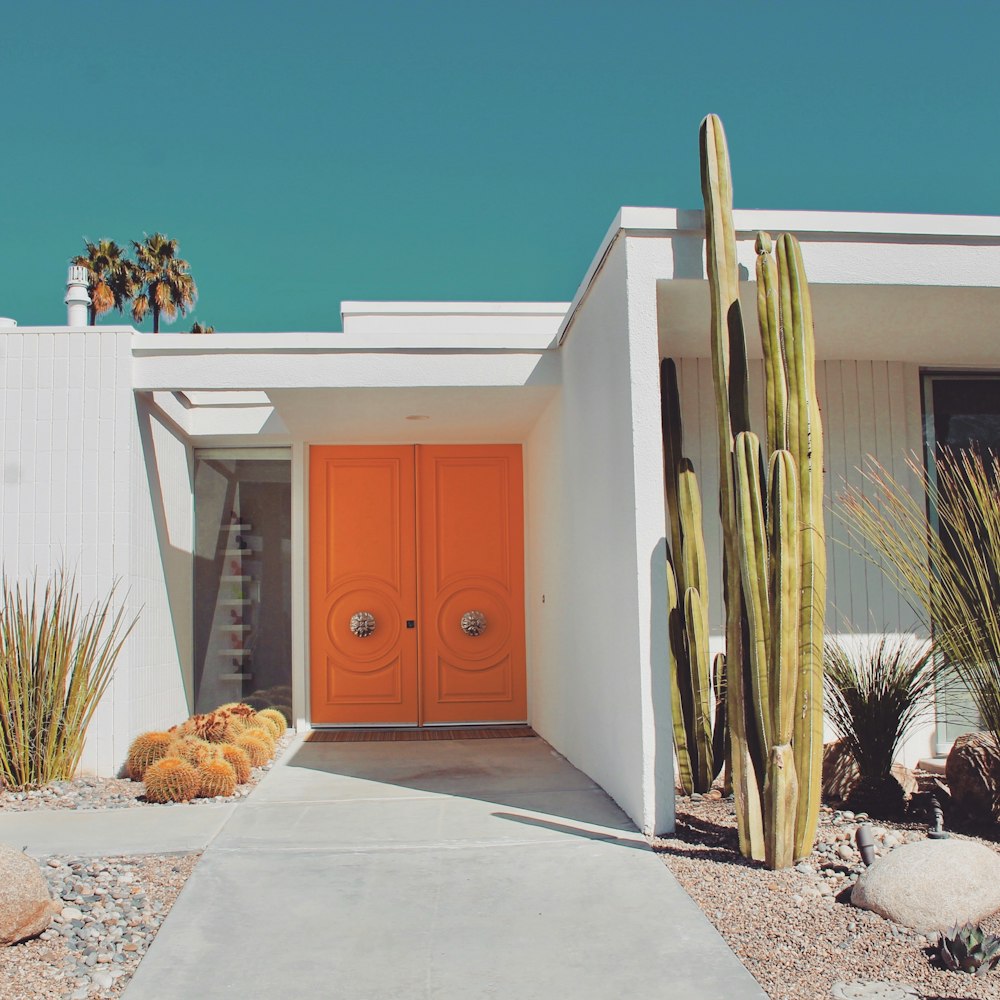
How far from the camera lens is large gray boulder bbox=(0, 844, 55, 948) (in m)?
3.45

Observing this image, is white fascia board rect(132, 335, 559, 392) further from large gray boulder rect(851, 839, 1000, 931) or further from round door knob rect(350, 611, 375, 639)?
large gray boulder rect(851, 839, 1000, 931)

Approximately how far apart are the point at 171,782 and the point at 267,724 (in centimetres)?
204

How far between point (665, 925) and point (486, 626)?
5591 millimetres

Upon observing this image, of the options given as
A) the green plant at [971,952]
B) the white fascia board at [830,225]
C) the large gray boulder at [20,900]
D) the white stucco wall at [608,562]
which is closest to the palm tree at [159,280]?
the white stucco wall at [608,562]

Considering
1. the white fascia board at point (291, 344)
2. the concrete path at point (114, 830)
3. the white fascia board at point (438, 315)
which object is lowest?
the concrete path at point (114, 830)

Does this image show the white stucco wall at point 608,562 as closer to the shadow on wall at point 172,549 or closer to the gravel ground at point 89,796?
the gravel ground at point 89,796

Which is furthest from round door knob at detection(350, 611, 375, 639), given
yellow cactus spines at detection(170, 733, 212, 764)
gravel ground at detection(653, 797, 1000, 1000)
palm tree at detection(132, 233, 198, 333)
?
palm tree at detection(132, 233, 198, 333)

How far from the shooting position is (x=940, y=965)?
128 inches

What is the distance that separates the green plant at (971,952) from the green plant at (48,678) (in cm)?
502

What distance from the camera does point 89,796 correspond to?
5.96m

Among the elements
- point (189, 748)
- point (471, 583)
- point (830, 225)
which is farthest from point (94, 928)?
point (471, 583)

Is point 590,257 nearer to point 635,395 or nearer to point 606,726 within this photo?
point 635,395

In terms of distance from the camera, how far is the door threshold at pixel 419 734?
27.4ft

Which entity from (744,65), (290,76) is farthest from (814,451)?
(290,76)
